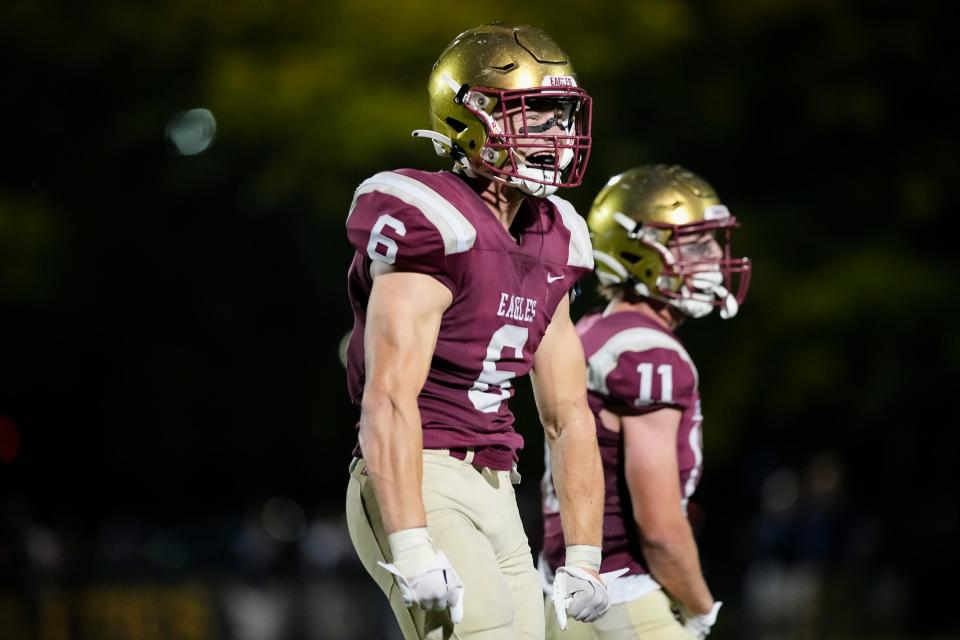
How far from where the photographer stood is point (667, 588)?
14.9 ft

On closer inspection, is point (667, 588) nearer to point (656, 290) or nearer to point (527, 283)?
point (656, 290)

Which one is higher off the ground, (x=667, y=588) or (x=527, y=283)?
(x=527, y=283)

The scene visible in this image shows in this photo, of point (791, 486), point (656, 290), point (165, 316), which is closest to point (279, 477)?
point (165, 316)

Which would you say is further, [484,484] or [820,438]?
[820,438]

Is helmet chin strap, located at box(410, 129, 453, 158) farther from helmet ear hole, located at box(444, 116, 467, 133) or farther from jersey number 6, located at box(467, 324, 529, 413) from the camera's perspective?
jersey number 6, located at box(467, 324, 529, 413)

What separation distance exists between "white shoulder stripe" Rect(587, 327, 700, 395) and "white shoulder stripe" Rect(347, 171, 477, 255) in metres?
1.07

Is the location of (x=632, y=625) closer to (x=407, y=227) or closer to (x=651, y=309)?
(x=651, y=309)

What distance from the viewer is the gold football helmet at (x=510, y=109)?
379cm

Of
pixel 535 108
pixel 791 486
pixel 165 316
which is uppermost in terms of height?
pixel 165 316

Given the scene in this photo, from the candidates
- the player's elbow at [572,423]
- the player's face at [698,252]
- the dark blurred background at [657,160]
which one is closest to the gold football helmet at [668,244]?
the player's face at [698,252]

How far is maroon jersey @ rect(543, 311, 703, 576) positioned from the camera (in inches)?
176

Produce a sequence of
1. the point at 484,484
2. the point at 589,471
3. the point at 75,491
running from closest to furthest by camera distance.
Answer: the point at 484,484 < the point at 589,471 < the point at 75,491

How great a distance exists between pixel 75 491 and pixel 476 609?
15831 millimetres

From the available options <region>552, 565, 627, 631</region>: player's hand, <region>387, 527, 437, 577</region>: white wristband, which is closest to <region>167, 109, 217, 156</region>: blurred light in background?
<region>552, 565, 627, 631</region>: player's hand
